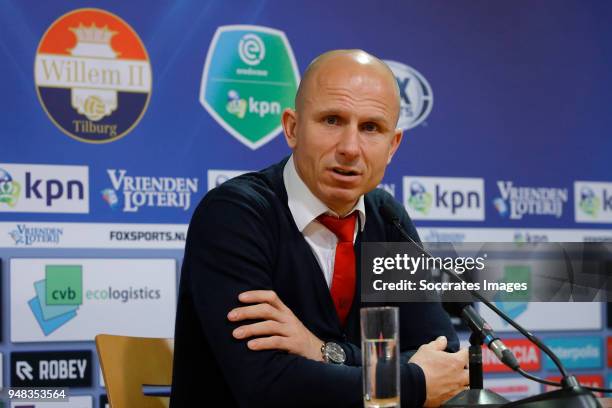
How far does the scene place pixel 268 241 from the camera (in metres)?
2.08

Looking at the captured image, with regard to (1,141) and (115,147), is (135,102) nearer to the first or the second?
(115,147)

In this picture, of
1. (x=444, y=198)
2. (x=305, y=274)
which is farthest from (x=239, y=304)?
(x=444, y=198)

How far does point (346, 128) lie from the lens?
214 centimetres

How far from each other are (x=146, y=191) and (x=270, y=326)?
1.80 m

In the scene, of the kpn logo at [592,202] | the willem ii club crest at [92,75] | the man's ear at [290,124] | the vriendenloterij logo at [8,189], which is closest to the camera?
the man's ear at [290,124]

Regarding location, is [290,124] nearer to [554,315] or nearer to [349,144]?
[349,144]

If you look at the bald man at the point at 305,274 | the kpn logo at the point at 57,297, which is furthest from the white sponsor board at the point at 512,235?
the bald man at the point at 305,274

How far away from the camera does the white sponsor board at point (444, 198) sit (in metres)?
3.96

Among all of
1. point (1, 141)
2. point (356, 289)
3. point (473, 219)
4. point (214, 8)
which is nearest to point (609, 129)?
point (473, 219)

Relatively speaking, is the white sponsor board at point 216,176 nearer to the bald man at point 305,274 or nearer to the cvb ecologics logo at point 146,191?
the cvb ecologics logo at point 146,191

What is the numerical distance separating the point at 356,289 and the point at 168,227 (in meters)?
1.56

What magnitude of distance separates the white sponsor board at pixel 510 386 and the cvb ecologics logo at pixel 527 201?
2.54 feet

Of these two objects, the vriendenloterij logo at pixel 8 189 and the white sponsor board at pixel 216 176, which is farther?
the white sponsor board at pixel 216 176

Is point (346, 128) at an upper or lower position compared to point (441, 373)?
upper
